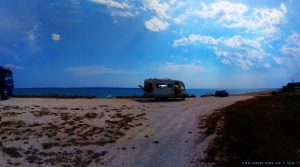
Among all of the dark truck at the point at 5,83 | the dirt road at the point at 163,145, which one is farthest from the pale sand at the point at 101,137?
the dark truck at the point at 5,83

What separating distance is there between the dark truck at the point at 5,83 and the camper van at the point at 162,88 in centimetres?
1667

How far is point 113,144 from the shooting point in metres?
20.6

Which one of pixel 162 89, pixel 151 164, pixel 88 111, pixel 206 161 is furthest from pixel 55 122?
pixel 162 89

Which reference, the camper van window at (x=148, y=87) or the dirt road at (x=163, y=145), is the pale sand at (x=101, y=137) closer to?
the dirt road at (x=163, y=145)

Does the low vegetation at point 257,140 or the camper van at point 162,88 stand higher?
Result: the camper van at point 162,88

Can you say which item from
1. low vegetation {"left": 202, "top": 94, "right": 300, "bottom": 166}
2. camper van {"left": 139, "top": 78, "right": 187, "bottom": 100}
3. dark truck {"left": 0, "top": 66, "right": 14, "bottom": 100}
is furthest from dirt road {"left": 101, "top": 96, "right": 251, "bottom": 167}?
dark truck {"left": 0, "top": 66, "right": 14, "bottom": 100}

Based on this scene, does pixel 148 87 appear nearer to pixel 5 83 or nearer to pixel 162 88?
pixel 162 88

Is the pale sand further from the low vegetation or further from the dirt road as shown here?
the low vegetation

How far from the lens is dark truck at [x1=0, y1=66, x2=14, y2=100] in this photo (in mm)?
40781

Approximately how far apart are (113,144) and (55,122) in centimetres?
677

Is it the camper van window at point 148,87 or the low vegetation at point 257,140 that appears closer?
the low vegetation at point 257,140

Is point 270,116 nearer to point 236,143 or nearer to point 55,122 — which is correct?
point 236,143

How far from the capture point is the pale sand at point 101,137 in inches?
698

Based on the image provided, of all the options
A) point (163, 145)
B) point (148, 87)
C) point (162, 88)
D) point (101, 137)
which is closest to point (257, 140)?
point (163, 145)
